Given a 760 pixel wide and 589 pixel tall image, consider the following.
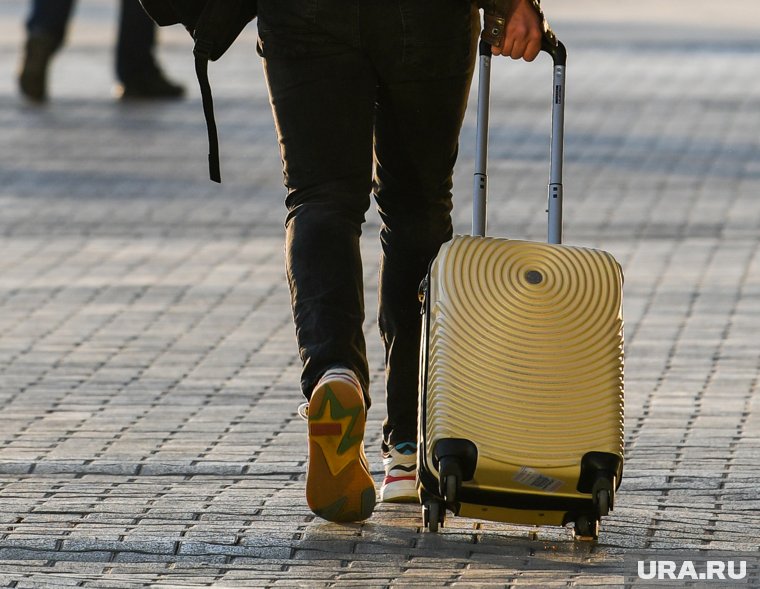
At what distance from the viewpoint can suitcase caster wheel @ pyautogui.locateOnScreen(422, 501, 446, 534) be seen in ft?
13.8

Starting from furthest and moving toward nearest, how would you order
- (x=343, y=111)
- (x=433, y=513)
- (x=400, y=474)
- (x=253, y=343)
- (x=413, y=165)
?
(x=253, y=343) < (x=400, y=474) < (x=413, y=165) < (x=343, y=111) < (x=433, y=513)

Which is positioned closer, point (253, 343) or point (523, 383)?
point (523, 383)

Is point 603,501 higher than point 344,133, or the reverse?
point 344,133

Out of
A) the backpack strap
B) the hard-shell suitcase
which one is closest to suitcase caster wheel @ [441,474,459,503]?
the hard-shell suitcase

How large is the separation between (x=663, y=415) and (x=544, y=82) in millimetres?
10054

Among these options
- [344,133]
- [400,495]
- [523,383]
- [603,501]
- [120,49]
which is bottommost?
[120,49]

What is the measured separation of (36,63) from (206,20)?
1075cm

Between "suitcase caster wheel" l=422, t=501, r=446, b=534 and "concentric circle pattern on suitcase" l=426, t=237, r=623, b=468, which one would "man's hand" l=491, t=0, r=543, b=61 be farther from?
"suitcase caster wheel" l=422, t=501, r=446, b=534

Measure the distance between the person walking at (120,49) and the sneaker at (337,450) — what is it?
1079 centimetres

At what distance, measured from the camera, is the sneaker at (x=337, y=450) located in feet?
13.7

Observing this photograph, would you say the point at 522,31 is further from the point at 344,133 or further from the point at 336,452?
the point at 336,452

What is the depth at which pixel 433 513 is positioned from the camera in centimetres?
421

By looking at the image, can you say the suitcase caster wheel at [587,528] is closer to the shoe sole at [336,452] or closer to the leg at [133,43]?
the shoe sole at [336,452]

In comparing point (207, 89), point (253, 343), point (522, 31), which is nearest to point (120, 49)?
point (253, 343)
